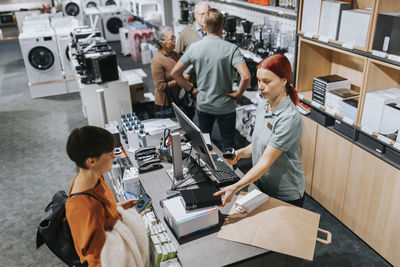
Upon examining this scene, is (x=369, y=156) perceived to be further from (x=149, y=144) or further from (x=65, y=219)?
(x=65, y=219)

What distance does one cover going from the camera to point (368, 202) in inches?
121

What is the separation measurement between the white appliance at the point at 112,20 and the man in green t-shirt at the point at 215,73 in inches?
346

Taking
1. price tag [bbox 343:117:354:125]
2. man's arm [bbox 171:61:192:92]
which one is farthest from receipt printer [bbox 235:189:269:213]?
man's arm [bbox 171:61:192:92]

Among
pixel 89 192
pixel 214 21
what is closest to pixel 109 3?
pixel 214 21

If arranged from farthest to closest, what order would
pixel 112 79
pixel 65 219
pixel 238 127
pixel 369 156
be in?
pixel 238 127
pixel 112 79
pixel 369 156
pixel 65 219

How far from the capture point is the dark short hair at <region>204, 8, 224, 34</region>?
10.9ft

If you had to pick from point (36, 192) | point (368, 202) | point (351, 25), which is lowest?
point (36, 192)

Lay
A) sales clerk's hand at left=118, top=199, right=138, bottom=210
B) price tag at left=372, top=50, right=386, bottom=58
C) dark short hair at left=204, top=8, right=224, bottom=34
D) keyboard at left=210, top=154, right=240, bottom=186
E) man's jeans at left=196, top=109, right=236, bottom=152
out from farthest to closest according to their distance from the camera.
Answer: man's jeans at left=196, top=109, right=236, bottom=152, dark short hair at left=204, top=8, right=224, bottom=34, price tag at left=372, top=50, right=386, bottom=58, keyboard at left=210, top=154, right=240, bottom=186, sales clerk's hand at left=118, top=199, right=138, bottom=210

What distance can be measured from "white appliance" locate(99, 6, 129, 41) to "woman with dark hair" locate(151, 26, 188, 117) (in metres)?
8.21

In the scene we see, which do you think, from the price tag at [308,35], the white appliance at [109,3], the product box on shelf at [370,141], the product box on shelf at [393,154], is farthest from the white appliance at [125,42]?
the product box on shelf at [393,154]

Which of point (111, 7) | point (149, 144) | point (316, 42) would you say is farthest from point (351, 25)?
point (111, 7)

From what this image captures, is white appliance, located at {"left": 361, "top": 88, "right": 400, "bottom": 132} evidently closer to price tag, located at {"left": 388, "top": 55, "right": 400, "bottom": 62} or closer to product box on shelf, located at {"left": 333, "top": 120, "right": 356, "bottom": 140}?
product box on shelf, located at {"left": 333, "top": 120, "right": 356, "bottom": 140}

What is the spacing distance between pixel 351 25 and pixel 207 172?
1740 mm

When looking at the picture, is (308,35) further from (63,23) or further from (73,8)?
(73,8)
